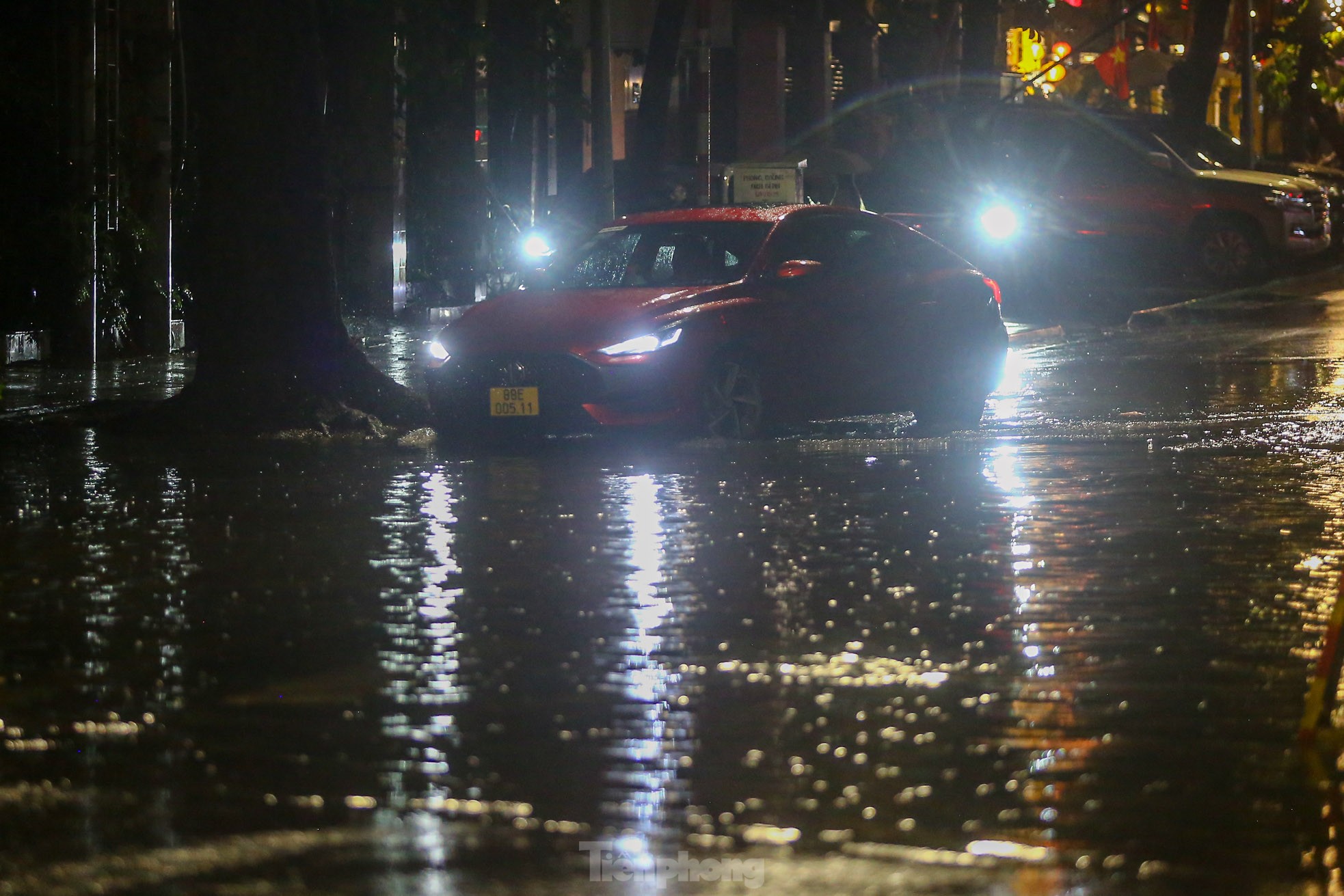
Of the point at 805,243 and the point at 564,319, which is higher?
the point at 805,243

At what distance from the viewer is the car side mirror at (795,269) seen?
1410 centimetres

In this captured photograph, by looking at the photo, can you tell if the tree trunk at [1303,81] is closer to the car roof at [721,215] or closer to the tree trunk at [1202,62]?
the tree trunk at [1202,62]

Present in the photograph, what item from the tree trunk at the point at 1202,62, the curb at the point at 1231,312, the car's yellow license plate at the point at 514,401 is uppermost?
the tree trunk at the point at 1202,62

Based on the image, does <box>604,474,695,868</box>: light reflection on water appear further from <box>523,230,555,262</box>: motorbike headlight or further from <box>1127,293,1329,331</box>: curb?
<box>523,230,555,262</box>: motorbike headlight

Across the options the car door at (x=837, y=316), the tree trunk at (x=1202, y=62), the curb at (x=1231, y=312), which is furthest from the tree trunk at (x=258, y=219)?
the tree trunk at (x=1202, y=62)

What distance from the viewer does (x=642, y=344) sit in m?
13.5

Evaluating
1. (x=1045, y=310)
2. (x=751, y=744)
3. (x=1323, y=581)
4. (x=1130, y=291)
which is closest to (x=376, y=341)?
(x=1045, y=310)

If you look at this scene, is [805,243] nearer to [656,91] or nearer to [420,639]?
[420,639]

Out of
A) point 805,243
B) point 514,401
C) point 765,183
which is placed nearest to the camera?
point 514,401

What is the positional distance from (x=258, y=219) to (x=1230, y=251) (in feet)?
62.3

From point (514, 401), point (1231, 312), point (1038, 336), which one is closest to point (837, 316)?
point (514, 401)

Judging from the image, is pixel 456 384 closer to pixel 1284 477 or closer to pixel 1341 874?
pixel 1284 477

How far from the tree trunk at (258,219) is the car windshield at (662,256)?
145cm

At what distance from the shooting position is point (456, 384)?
14.0 m
